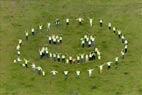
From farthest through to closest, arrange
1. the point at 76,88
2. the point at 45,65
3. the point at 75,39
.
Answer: the point at 75,39 → the point at 45,65 → the point at 76,88

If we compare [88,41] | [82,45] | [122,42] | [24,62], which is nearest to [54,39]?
[82,45]

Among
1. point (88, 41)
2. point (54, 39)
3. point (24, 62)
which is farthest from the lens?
point (54, 39)

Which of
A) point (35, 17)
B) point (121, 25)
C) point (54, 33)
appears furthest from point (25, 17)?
point (121, 25)

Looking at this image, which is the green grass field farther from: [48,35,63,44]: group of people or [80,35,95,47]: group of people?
[48,35,63,44]: group of people

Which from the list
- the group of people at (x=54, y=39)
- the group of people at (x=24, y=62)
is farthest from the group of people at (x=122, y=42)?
the group of people at (x=54, y=39)

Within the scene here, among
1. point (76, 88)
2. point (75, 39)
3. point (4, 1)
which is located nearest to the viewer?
point (76, 88)

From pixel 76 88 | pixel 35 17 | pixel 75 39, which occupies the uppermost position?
pixel 35 17

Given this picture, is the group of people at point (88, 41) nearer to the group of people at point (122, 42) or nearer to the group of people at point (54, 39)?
the group of people at point (54, 39)

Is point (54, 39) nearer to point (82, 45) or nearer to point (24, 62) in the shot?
point (82, 45)

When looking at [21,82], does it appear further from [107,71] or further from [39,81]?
[107,71]
